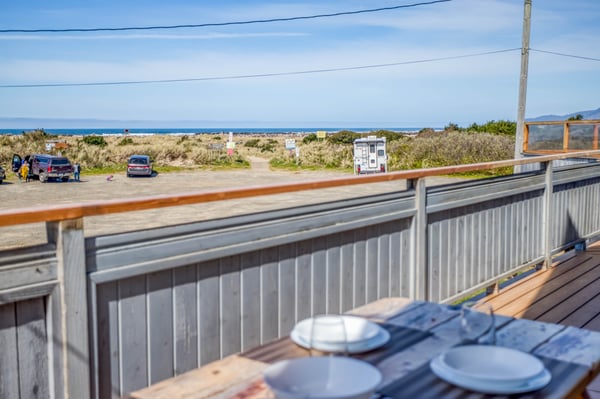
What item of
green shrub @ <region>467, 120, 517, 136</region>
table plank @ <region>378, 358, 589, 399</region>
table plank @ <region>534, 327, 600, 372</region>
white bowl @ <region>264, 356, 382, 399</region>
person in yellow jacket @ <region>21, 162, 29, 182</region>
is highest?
green shrub @ <region>467, 120, 517, 136</region>

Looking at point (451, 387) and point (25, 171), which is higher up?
point (451, 387)

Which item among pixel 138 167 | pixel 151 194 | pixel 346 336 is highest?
pixel 346 336

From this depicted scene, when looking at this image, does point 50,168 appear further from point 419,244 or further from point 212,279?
point 212,279

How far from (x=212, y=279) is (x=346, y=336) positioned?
131cm

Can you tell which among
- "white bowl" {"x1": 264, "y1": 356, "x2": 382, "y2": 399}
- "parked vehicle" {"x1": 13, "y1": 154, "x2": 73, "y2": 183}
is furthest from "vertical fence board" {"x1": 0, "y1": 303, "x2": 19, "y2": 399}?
"parked vehicle" {"x1": 13, "y1": 154, "x2": 73, "y2": 183}

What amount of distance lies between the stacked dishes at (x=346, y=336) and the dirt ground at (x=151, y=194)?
760cm

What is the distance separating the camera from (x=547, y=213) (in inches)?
230

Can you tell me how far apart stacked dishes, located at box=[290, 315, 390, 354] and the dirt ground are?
7603 millimetres

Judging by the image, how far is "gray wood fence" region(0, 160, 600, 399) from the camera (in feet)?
7.28

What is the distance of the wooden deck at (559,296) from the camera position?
14.4 ft

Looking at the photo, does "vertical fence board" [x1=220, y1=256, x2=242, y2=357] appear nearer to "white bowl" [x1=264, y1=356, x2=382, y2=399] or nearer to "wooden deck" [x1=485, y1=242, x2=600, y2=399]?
"white bowl" [x1=264, y1=356, x2=382, y2=399]

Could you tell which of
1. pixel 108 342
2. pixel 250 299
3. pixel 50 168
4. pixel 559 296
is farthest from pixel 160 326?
pixel 50 168

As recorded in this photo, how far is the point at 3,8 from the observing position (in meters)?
49.4

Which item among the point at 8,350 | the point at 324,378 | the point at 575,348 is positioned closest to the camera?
the point at 324,378
